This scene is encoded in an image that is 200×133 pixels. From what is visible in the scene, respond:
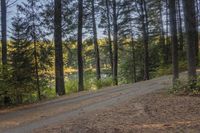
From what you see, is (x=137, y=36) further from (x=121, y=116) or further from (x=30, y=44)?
(x=121, y=116)

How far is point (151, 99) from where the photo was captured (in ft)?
49.9

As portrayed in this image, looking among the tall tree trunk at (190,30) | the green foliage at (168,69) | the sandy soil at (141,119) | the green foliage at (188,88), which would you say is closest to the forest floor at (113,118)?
the sandy soil at (141,119)

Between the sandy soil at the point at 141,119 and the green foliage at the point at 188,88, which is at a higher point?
the green foliage at the point at 188,88

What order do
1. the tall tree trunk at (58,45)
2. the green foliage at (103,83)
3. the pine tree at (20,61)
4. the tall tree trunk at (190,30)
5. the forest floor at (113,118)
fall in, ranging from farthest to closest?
1. the green foliage at (103,83)
2. the tall tree trunk at (58,45)
3. the pine tree at (20,61)
4. the tall tree trunk at (190,30)
5. the forest floor at (113,118)

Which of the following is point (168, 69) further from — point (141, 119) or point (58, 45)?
point (141, 119)

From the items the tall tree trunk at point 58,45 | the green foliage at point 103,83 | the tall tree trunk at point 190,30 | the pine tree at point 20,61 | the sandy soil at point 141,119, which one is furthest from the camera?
the green foliage at point 103,83

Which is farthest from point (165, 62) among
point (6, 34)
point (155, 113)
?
point (155, 113)

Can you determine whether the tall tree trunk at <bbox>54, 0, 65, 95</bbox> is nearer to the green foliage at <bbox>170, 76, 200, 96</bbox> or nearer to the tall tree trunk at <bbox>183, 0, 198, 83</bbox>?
the green foliage at <bbox>170, 76, 200, 96</bbox>

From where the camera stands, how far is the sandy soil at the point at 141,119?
9.40 metres

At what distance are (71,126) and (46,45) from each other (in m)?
13.1

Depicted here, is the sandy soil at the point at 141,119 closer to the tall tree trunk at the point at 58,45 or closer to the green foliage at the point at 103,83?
the tall tree trunk at the point at 58,45

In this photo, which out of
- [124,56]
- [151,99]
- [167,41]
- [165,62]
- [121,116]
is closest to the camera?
[121,116]

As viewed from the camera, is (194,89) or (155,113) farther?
(194,89)

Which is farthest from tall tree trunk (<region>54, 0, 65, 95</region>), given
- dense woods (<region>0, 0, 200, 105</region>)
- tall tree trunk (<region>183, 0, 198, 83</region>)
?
tall tree trunk (<region>183, 0, 198, 83</region>)
